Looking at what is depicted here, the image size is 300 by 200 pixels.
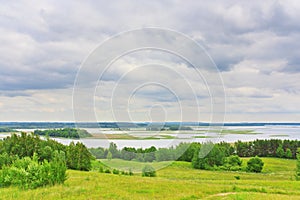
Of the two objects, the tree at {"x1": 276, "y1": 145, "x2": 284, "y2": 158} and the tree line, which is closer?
the tree line

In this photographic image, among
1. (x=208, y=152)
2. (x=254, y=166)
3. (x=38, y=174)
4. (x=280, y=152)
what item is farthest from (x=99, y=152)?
(x=280, y=152)

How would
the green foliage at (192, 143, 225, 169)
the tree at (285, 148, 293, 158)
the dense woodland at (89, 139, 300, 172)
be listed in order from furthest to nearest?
1. the tree at (285, 148, 293, 158)
2. the green foliage at (192, 143, 225, 169)
3. the dense woodland at (89, 139, 300, 172)

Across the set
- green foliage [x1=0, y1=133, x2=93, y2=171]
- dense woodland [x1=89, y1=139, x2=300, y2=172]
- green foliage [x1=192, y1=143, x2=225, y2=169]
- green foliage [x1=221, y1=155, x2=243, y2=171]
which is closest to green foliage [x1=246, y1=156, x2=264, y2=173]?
dense woodland [x1=89, y1=139, x2=300, y2=172]

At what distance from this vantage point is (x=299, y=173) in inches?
2345

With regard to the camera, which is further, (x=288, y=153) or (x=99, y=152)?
(x=288, y=153)

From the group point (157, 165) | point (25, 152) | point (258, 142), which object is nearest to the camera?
point (157, 165)

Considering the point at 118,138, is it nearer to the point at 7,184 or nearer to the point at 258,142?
the point at 7,184

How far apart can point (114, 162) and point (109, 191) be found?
4.27m

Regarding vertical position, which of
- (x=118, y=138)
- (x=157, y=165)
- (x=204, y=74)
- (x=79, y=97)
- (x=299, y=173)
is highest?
(x=204, y=74)

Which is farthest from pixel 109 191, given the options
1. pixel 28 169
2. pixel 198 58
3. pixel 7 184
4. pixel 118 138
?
pixel 198 58

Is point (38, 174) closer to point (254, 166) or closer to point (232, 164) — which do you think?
point (254, 166)

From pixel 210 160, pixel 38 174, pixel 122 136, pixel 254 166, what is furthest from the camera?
pixel 210 160

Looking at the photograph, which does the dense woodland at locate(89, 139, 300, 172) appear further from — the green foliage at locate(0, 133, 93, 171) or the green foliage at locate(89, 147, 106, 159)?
the green foliage at locate(0, 133, 93, 171)

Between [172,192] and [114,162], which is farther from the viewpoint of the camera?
[114,162]
